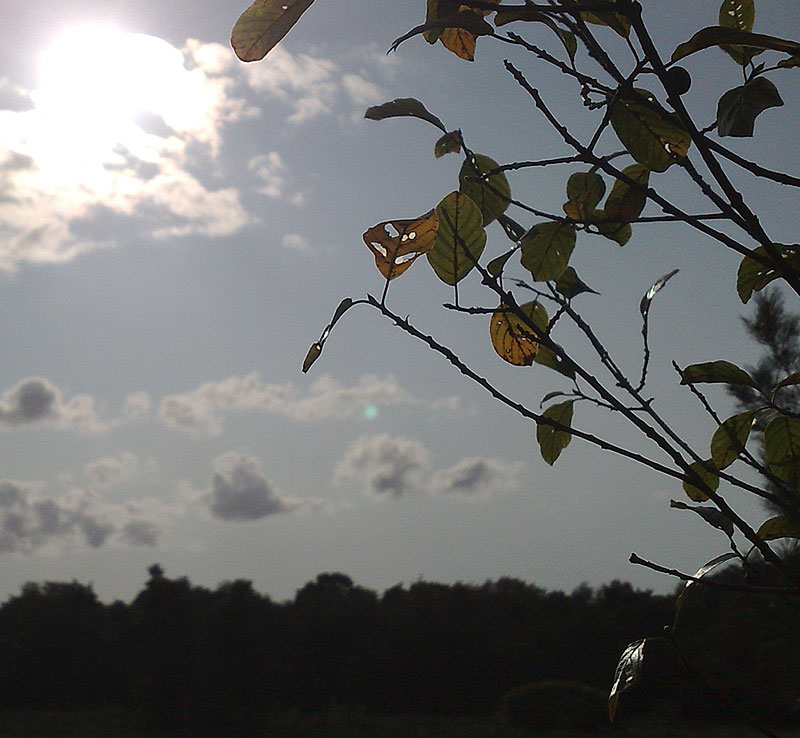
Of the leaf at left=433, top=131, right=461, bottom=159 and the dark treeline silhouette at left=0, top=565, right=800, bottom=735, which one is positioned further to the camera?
the dark treeline silhouette at left=0, top=565, right=800, bottom=735

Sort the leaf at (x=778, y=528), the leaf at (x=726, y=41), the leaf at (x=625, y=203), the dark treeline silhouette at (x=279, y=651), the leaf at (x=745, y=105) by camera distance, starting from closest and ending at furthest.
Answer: the leaf at (x=726, y=41), the leaf at (x=745, y=105), the leaf at (x=778, y=528), the leaf at (x=625, y=203), the dark treeline silhouette at (x=279, y=651)

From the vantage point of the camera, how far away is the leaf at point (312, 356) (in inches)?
39.9

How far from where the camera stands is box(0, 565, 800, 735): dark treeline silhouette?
18438 millimetres

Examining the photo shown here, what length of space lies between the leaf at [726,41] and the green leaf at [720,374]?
43cm

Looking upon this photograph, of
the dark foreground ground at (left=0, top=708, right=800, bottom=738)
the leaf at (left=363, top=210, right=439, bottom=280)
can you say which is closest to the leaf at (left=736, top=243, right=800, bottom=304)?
the leaf at (left=363, top=210, right=439, bottom=280)

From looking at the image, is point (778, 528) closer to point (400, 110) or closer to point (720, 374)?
Answer: point (720, 374)

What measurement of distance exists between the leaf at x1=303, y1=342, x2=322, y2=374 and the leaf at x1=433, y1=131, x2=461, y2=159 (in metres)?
0.40

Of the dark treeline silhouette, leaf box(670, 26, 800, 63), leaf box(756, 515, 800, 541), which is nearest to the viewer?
leaf box(670, 26, 800, 63)

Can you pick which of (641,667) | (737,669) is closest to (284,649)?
(737,669)

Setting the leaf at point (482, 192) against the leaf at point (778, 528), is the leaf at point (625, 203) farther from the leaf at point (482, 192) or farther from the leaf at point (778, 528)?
the leaf at point (778, 528)

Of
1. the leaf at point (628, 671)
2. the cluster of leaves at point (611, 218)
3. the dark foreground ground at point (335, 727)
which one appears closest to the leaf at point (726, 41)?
the cluster of leaves at point (611, 218)

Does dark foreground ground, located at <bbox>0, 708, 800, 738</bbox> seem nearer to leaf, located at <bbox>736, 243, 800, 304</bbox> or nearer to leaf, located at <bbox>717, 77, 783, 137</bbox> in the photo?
leaf, located at <bbox>736, 243, 800, 304</bbox>

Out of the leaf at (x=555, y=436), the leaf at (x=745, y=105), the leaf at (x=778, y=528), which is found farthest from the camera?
the leaf at (x=555, y=436)

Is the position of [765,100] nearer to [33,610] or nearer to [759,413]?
[759,413]
